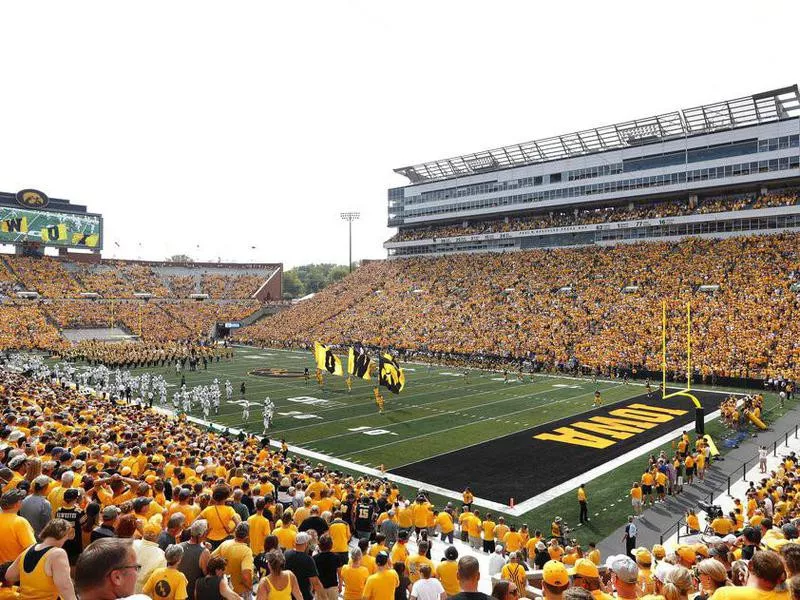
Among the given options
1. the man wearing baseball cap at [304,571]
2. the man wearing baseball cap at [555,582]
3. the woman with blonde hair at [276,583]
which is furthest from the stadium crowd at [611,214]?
the woman with blonde hair at [276,583]

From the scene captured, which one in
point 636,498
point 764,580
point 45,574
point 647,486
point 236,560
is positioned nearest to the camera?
point 764,580

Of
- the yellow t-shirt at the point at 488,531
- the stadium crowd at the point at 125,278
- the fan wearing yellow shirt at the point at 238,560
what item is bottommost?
the yellow t-shirt at the point at 488,531

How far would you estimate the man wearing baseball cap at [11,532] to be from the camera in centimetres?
439

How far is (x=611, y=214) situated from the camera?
51906mm

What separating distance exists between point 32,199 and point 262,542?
232 feet

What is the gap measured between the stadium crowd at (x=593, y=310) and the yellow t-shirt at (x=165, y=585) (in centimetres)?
3280

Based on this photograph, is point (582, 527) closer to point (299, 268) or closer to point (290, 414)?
point (290, 414)

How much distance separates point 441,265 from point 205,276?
35.2m

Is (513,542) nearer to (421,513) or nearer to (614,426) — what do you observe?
(421,513)

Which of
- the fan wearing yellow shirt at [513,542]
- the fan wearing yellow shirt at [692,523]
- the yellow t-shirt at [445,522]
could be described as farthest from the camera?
the yellow t-shirt at [445,522]

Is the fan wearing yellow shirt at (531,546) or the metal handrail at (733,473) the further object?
the metal handrail at (733,473)

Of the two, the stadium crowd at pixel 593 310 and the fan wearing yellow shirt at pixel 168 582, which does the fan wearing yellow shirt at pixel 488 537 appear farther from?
the stadium crowd at pixel 593 310

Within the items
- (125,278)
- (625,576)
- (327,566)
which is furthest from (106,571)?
(125,278)

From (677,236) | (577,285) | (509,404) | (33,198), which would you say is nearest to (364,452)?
(509,404)
